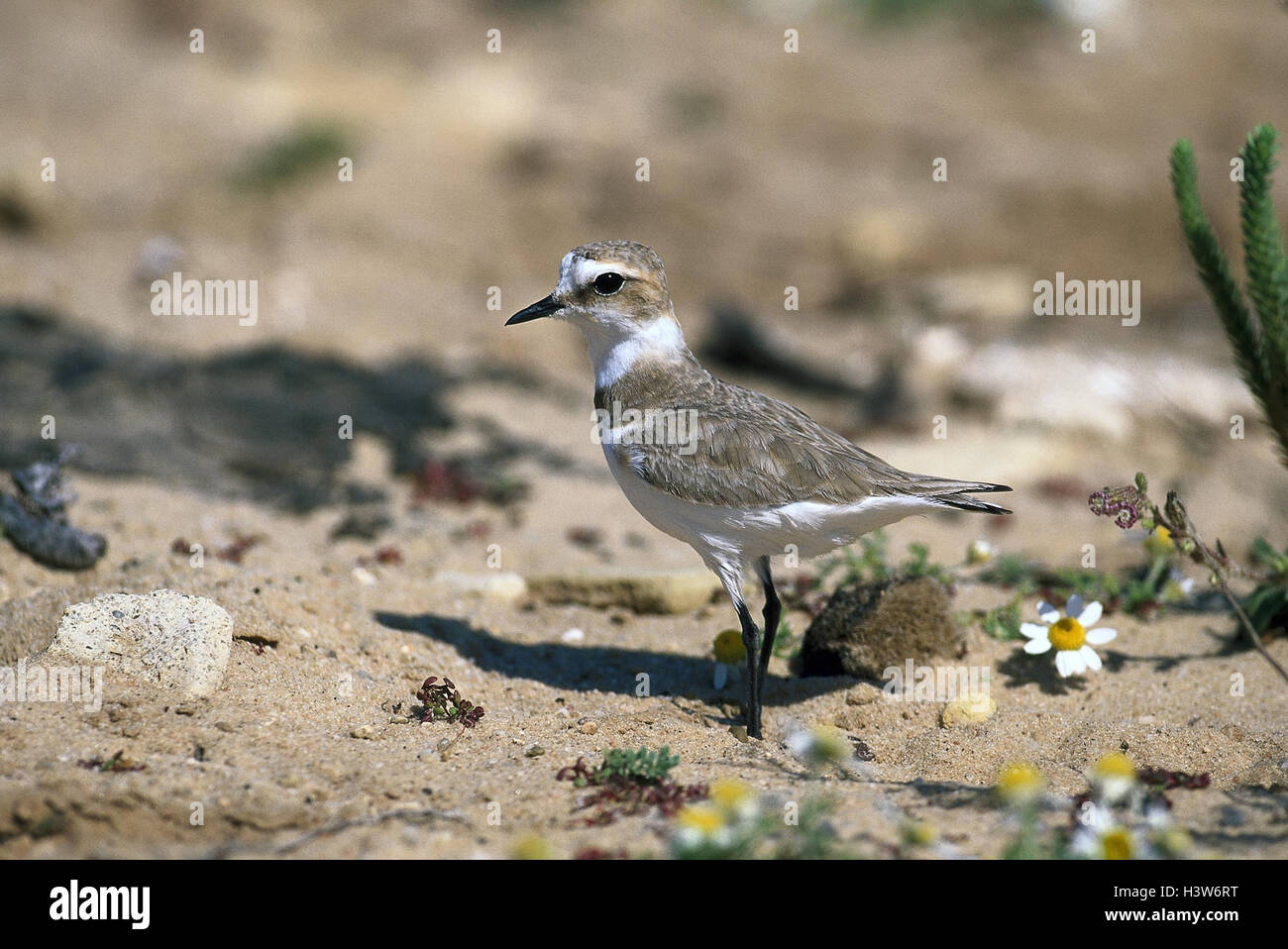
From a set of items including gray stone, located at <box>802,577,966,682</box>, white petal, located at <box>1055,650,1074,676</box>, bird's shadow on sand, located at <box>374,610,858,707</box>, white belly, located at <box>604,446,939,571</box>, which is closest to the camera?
white belly, located at <box>604,446,939,571</box>

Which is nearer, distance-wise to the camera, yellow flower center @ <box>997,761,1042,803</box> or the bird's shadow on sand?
yellow flower center @ <box>997,761,1042,803</box>

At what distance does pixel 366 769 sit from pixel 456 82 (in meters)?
13.1

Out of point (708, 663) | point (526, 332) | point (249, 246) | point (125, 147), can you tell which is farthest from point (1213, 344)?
point (125, 147)

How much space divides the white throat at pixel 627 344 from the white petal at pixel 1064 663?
229cm

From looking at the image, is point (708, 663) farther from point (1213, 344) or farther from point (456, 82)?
point (456, 82)

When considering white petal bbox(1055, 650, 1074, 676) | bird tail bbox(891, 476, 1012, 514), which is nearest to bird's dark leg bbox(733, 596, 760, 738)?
bird tail bbox(891, 476, 1012, 514)

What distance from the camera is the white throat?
5.79 metres

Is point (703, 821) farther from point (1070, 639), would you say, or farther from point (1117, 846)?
point (1070, 639)

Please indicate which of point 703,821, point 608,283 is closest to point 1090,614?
point 608,283

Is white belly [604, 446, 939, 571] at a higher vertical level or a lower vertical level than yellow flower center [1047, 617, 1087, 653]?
higher

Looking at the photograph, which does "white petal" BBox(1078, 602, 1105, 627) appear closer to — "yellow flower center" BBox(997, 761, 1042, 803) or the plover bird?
the plover bird

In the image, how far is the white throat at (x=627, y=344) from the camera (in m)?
5.79

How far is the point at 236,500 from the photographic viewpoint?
791cm

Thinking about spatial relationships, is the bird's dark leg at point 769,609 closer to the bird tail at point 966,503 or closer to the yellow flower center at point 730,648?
the yellow flower center at point 730,648
